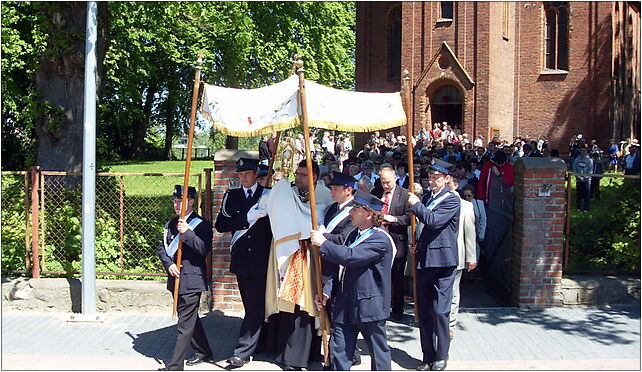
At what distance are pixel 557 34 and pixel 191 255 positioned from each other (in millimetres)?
31908

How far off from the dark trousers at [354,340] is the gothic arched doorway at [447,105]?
27.2 metres

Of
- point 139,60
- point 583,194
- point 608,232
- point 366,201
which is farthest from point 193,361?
point 139,60

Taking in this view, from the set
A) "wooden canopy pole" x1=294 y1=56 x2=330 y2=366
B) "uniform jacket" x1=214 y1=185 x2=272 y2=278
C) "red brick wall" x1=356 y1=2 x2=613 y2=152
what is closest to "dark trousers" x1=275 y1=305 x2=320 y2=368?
"wooden canopy pole" x1=294 y1=56 x2=330 y2=366

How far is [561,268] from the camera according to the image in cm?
921

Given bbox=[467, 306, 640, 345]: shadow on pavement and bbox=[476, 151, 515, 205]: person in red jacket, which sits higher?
bbox=[476, 151, 515, 205]: person in red jacket

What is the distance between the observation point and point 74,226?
9.78m

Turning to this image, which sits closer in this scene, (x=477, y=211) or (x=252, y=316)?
(x=252, y=316)

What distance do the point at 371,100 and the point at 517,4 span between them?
100 feet

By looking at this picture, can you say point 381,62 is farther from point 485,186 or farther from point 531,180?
point 531,180

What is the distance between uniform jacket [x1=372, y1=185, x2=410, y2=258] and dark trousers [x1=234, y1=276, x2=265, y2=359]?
175 centimetres

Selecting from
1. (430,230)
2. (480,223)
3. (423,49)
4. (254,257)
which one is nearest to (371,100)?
(430,230)

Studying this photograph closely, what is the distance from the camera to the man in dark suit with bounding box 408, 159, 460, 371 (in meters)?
6.93

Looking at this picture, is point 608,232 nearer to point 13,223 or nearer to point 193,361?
point 193,361

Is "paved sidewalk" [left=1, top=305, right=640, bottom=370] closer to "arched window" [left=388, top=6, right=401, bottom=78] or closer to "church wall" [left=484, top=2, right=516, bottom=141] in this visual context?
"church wall" [left=484, top=2, right=516, bottom=141]
